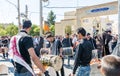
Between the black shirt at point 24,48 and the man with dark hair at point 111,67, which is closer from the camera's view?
the man with dark hair at point 111,67

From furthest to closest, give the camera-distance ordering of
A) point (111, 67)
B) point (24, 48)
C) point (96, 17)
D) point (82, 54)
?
point (96, 17), point (82, 54), point (24, 48), point (111, 67)

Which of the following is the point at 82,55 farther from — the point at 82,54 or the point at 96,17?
the point at 96,17

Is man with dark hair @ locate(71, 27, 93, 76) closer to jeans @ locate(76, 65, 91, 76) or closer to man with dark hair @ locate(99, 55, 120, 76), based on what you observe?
jeans @ locate(76, 65, 91, 76)

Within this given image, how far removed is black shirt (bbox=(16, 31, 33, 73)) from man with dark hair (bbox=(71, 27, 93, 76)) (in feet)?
4.19

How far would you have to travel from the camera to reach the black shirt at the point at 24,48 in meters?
6.02

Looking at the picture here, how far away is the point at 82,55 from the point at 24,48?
1549 millimetres

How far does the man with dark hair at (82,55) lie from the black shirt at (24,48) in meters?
1.28

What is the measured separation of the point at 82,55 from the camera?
7.21 meters

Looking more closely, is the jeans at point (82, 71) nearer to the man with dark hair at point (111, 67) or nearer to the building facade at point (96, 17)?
the man with dark hair at point (111, 67)

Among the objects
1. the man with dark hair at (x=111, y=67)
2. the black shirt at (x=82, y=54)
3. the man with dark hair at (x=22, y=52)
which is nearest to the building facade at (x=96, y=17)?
the black shirt at (x=82, y=54)

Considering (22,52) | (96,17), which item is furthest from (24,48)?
(96,17)

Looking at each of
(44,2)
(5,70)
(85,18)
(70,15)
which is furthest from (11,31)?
(5,70)

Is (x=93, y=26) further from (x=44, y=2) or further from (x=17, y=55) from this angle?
(x=17, y=55)

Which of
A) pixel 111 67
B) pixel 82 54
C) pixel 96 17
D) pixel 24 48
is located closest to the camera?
pixel 111 67
